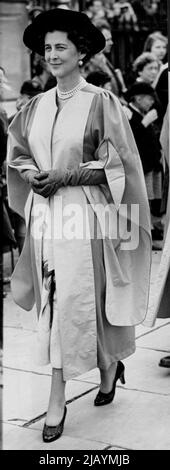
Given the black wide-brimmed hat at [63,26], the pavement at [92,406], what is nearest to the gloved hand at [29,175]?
the black wide-brimmed hat at [63,26]

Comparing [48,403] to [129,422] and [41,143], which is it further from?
[41,143]

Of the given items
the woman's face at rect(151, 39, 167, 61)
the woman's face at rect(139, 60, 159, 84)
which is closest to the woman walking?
the woman's face at rect(139, 60, 159, 84)

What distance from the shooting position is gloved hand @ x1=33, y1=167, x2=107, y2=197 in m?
4.03

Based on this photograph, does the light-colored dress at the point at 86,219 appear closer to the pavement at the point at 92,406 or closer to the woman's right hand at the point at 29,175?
the woman's right hand at the point at 29,175

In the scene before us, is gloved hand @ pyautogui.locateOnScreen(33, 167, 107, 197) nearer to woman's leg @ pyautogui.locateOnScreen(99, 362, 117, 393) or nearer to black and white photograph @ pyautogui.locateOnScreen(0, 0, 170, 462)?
black and white photograph @ pyautogui.locateOnScreen(0, 0, 170, 462)

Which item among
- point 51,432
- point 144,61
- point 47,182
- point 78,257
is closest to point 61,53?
point 47,182

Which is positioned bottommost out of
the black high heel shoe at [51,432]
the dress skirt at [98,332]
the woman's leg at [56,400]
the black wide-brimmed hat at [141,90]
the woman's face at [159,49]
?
the woman's face at [159,49]

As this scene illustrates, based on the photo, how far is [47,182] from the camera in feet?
13.2

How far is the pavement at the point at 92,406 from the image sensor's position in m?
4.00

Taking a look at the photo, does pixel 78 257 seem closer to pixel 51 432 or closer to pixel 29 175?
pixel 29 175

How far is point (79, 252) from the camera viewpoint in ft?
13.4

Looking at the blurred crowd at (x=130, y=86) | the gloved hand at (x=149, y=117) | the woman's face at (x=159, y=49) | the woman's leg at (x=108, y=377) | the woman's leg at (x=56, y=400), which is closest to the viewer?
the woman's leg at (x=56, y=400)

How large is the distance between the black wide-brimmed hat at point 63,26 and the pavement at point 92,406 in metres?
1.68
